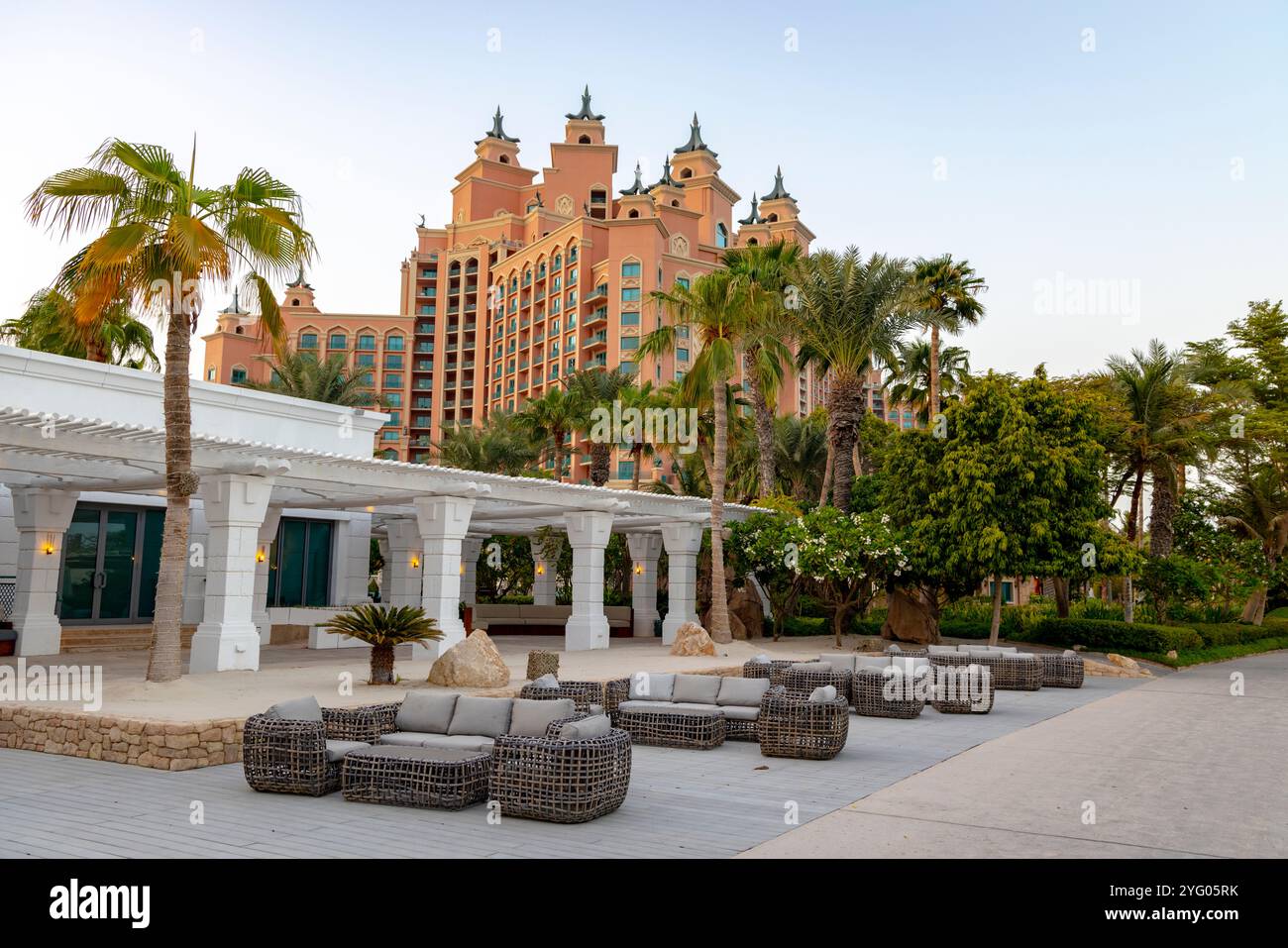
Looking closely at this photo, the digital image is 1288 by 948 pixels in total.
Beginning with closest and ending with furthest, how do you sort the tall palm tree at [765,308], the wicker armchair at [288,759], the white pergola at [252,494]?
the wicker armchair at [288,759] → the white pergola at [252,494] → the tall palm tree at [765,308]

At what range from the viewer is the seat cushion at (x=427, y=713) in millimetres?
9689

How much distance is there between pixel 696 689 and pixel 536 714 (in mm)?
→ 4226

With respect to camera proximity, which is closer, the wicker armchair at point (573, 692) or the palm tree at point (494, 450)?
the wicker armchair at point (573, 692)

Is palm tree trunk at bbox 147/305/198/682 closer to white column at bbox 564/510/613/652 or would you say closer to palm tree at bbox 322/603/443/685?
palm tree at bbox 322/603/443/685

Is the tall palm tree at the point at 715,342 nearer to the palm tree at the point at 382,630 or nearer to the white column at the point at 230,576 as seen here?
the white column at the point at 230,576

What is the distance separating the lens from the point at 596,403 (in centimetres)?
4356

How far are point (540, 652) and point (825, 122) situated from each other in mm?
12101

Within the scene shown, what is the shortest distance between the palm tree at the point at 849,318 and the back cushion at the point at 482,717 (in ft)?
76.9

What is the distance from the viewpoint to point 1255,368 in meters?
39.1

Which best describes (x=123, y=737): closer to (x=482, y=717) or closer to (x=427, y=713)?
(x=427, y=713)

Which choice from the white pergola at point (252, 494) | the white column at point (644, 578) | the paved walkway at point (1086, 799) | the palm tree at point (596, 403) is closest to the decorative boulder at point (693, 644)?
the white pergola at point (252, 494)
